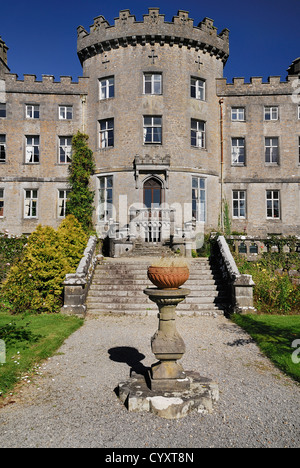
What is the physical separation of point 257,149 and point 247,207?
3.87 meters

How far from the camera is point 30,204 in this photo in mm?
20812

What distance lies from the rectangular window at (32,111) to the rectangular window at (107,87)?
4.37 m

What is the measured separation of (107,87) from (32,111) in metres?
5.21

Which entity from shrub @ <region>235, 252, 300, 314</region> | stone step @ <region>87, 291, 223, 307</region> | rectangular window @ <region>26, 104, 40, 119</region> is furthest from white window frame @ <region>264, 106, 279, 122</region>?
stone step @ <region>87, 291, 223, 307</region>

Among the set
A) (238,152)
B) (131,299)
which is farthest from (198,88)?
(131,299)

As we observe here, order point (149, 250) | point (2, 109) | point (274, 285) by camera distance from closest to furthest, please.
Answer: point (274, 285) → point (149, 250) → point (2, 109)

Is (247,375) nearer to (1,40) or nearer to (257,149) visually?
Result: (257,149)

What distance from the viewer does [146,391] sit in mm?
4266

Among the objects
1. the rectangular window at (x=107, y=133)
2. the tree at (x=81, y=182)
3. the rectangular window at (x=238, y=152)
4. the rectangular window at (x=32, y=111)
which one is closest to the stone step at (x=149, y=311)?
the tree at (x=81, y=182)

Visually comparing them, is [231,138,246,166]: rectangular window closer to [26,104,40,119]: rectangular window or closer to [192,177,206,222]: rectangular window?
[192,177,206,222]: rectangular window

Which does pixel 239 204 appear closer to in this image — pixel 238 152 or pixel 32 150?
pixel 238 152

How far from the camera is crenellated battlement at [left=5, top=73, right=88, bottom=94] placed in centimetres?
2089

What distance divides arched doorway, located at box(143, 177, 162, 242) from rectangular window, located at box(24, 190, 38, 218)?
7277 millimetres

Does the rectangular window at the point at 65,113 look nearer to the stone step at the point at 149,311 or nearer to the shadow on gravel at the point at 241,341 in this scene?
the stone step at the point at 149,311
